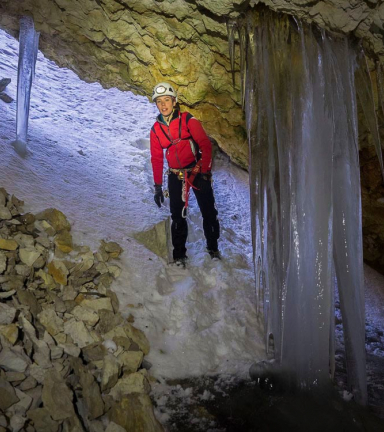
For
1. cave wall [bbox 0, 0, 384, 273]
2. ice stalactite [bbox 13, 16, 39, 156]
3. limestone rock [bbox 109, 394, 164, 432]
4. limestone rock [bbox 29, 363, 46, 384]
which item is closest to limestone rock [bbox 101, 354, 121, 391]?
limestone rock [bbox 109, 394, 164, 432]

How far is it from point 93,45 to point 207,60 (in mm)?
1671

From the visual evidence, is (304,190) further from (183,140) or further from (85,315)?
(85,315)

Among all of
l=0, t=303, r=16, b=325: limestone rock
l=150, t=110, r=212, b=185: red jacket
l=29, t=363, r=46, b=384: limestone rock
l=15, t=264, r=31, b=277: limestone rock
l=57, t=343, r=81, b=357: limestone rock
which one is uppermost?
l=150, t=110, r=212, b=185: red jacket

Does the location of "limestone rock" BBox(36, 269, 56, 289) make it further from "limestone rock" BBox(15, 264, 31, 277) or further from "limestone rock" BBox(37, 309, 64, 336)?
"limestone rock" BBox(37, 309, 64, 336)

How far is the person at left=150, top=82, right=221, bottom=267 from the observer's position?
13.9ft

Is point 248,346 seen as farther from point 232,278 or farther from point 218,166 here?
point 218,166

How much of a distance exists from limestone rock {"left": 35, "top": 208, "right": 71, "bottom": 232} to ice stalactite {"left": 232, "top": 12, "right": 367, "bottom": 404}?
207cm

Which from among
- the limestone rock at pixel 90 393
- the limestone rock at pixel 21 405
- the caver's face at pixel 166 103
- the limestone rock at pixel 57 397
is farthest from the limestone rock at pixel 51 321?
the caver's face at pixel 166 103

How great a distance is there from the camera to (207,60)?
172 inches

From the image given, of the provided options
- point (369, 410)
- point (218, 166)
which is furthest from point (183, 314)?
point (218, 166)

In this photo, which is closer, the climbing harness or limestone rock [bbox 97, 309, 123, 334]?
limestone rock [bbox 97, 309, 123, 334]

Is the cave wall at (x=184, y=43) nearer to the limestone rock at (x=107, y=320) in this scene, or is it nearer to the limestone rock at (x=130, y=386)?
the limestone rock at (x=107, y=320)

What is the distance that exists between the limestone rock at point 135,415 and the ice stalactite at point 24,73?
4179mm

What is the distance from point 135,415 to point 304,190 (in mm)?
2108
